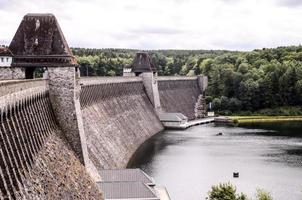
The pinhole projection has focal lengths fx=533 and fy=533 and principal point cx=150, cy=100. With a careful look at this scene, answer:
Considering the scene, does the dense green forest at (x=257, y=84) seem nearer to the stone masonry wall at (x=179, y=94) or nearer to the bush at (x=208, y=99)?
the bush at (x=208, y=99)

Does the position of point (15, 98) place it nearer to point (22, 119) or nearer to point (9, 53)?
point (22, 119)

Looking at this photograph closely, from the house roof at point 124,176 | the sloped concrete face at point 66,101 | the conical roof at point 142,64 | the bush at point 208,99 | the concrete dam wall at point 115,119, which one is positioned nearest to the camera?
the sloped concrete face at point 66,101

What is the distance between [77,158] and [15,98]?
31.0 ft

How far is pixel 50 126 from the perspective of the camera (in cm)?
2839

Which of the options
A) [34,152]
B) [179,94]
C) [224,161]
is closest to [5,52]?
[34,152]

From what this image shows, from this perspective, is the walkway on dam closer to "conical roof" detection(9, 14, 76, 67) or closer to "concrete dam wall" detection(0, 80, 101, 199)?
"conical roof" detection(9, 14, 76, 67)

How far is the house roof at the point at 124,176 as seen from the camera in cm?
3337

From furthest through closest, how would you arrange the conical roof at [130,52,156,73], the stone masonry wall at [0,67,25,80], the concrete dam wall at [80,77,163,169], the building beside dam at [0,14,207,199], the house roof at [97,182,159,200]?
the conical roof at [130,52,156,73], the concrete dam wall at [80,77,163,169], the stone masonry wall at [0,67,25,80], the house roof at [97,182,159,200], the building beside dam at [0,14,207,199]

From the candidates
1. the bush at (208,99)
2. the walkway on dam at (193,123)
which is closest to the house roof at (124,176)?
the walkway on dam at (193,123)

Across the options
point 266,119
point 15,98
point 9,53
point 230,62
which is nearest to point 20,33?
point 9,53

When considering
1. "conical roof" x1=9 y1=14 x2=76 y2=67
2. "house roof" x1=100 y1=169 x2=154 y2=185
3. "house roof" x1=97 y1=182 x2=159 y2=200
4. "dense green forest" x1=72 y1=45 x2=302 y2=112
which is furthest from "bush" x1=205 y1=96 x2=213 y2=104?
"conical roof" x1=9 y1=14 x2=76 y2=67

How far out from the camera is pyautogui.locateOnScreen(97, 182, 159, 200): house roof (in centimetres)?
2969

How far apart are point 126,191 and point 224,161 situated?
21.8 meters

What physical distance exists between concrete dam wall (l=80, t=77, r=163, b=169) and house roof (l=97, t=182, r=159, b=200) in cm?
793
